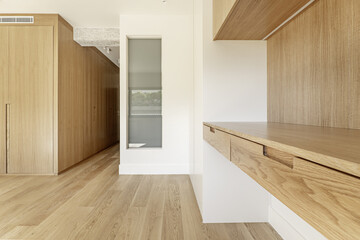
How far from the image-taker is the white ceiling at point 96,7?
3.08 m

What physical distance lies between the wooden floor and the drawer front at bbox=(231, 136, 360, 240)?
1.23 metres

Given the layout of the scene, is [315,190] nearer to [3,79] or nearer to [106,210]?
[106,210]

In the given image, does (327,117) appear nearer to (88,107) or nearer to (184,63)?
(184,63)

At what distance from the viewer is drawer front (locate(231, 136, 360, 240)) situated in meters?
0.36

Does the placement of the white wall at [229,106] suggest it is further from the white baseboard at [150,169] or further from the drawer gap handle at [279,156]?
the white baseboard at [150,169]

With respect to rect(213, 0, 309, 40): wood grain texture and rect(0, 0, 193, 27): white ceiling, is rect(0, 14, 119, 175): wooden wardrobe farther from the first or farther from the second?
rect(213, 0, 309, 40): wood grain texture

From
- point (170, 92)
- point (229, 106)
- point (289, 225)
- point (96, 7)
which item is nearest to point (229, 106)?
point (229, 106)

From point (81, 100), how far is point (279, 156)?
435 centimetres

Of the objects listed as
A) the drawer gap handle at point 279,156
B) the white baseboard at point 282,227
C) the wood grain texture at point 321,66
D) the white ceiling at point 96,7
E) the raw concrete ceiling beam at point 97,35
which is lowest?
the white baseboard at point 282,227

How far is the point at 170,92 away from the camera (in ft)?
11.5

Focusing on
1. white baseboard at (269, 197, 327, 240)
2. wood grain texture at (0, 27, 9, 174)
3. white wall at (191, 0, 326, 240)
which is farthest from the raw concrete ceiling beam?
white baseboard at (269, 197, 327, 240)

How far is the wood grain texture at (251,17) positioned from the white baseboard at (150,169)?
220 centimetres

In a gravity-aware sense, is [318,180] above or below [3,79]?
below

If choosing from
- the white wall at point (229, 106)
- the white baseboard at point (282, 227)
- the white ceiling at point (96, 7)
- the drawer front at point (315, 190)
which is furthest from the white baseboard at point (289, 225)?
the white ceiling at point (96, 7)
